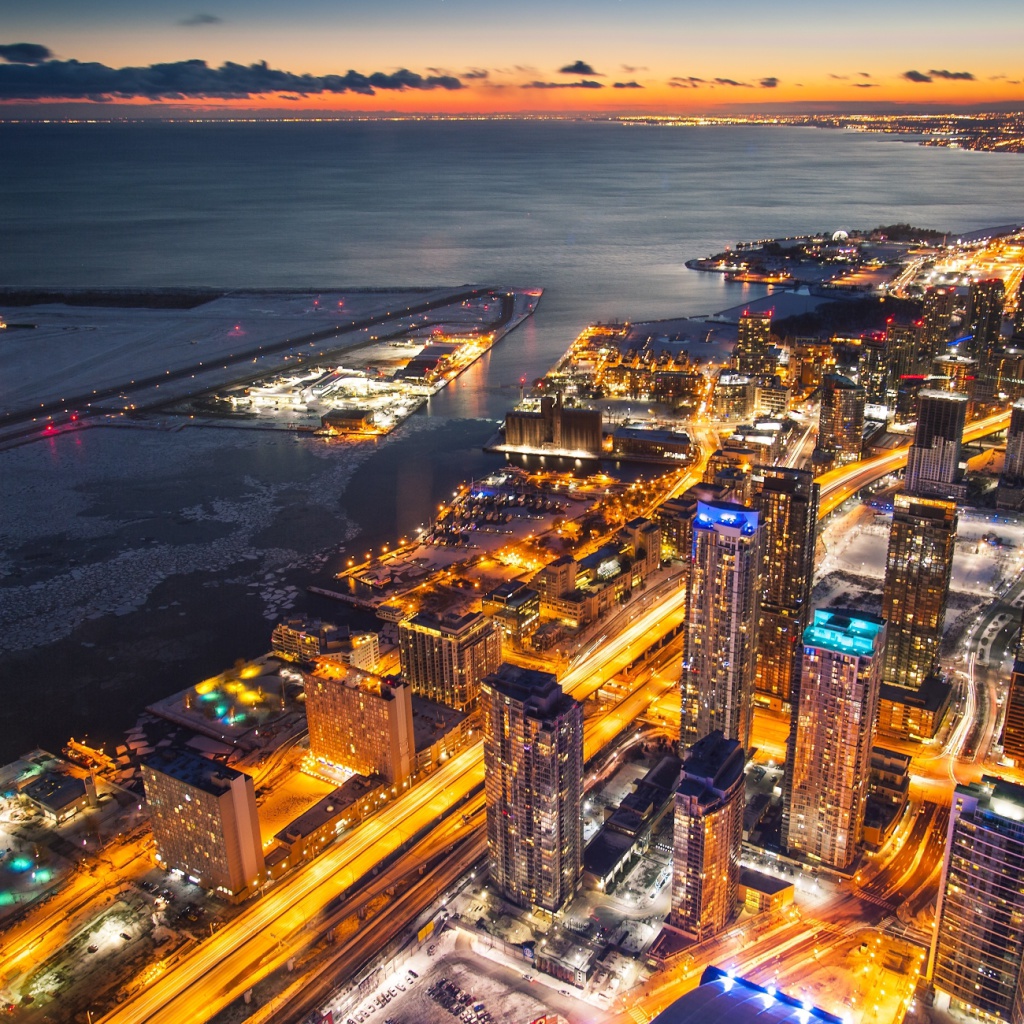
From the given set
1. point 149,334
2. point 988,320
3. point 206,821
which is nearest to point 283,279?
point 149,334

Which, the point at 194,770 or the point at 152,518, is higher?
the point at 194,770

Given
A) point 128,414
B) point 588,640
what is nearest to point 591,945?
point 588,640

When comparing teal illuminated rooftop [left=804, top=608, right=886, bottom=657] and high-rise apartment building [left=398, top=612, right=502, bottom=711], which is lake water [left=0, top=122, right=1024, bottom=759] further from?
teal illuminated rooftop [left=804, top=608, right=886, bottom=657]

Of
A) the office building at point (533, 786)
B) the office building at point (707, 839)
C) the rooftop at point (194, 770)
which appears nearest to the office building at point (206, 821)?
the rooftop at point (194, 770)

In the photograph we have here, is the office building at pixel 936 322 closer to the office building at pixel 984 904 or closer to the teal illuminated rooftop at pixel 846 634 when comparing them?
the teal illuminated rooftop at pixel 846 634

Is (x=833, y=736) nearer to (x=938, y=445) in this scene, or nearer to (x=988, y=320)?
(x=938, y=445)

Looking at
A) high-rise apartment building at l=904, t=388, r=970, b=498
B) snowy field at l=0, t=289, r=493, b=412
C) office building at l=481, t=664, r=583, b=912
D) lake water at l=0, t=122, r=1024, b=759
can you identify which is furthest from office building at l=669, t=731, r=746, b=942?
snowy field at l=0, t=289, r=493, b=412
